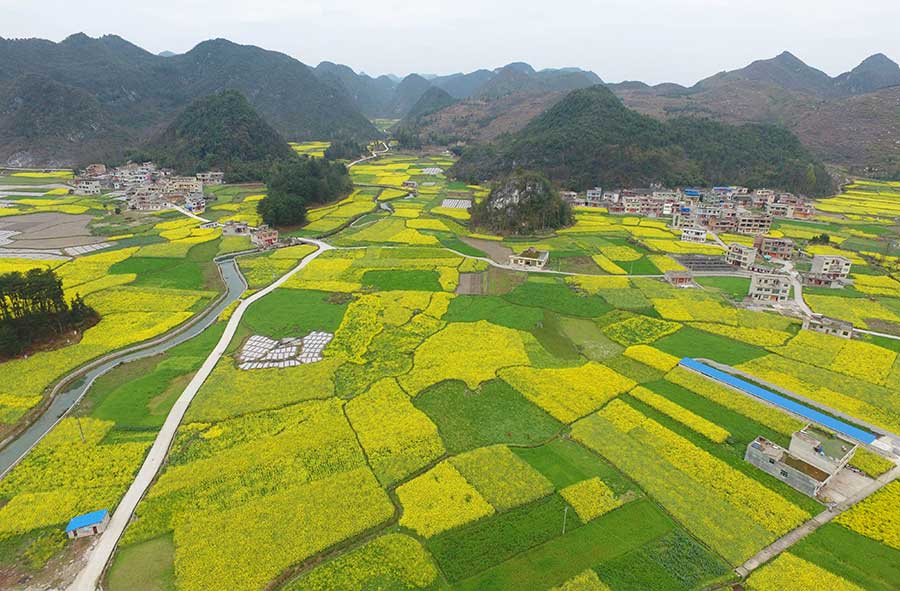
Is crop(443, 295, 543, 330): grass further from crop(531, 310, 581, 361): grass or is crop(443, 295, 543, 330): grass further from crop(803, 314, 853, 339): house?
crop(803, 314, 853, 339): house

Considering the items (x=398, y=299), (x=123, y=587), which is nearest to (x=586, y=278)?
(x=398, y=299)

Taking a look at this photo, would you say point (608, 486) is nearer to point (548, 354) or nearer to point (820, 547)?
→ point (820, 547)

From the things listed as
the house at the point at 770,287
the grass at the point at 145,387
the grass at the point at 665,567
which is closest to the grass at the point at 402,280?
the grass at the point at 145,387

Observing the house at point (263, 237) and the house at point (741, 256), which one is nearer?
the house at point (741, 256)

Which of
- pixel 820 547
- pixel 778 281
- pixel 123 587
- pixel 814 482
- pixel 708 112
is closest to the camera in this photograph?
pixel 123 587

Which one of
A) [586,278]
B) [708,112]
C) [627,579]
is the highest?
[708,112]

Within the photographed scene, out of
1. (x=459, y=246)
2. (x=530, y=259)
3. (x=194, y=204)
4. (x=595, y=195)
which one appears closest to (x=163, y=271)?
(x=459, y=246)

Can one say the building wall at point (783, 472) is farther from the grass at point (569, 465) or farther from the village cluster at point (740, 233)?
the village cluster at point (740, 233)
